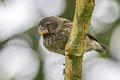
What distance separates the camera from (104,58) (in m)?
7.56

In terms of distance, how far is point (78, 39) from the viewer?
4.24 metres

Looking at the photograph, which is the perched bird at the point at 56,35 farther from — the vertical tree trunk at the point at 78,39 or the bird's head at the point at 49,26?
the vertical tree trunk at the point at 78,39

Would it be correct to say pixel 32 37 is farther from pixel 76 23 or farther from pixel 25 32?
pixel 76 23

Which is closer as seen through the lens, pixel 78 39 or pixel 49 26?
pixel 78 39

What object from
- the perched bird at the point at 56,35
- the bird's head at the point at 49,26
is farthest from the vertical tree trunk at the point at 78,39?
the bird's head at the point at 49,26

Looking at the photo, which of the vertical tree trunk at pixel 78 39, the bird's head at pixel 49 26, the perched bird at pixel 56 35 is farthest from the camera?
the bird's head at pixel 49 26

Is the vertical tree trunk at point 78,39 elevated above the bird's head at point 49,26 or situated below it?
above

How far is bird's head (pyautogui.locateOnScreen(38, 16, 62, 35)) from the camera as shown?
5.88m

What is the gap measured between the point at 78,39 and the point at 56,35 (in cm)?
152

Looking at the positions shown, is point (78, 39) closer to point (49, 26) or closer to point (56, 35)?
point (56, 35)

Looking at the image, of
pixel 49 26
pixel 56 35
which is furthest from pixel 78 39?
pixel 49 26

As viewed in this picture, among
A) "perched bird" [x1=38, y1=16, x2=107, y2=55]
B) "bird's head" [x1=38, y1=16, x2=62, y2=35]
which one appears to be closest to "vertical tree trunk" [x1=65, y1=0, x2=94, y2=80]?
"perched bird" [x1=38, y1=16, x2=107, y2=55]

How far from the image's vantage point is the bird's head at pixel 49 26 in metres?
5.88

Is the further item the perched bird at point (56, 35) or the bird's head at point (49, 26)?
the bird's head at point (49, 26)
